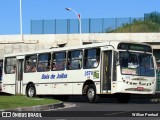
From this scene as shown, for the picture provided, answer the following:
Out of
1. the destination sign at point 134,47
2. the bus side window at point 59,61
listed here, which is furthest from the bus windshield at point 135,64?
the bus side window at point 59,61

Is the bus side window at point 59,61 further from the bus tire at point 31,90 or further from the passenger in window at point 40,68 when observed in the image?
the bus tire at point 31,90

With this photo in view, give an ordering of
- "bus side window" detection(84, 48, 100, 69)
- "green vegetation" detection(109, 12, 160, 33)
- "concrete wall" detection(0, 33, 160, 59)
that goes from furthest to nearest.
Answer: "green vegetation" detection(109, 12, 160, 33), "concrete wall" detection(0, 33, 160, 59), "bus side window" detection(84, 48, 100, 69)

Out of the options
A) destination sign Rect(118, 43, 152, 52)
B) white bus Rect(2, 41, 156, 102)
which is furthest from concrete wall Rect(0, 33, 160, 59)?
destination sign Rect(118, 43, 152, 52)

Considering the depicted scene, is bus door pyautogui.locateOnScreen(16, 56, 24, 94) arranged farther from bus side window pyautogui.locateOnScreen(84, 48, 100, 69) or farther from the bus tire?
bus side window pyautogui.locateOnScreen(84, 48, 100, 69)

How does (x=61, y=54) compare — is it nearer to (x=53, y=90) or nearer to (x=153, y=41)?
(x=53, y=90)

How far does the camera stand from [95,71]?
2794 centimetres

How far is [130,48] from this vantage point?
2773 cm

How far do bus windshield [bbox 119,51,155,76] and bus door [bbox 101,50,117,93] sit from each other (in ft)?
1.38

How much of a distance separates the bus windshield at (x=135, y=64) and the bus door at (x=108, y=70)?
422mm

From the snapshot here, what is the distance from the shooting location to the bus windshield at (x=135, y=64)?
27141mm

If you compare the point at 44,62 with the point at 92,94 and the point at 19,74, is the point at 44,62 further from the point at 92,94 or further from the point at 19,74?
the point at 92,94

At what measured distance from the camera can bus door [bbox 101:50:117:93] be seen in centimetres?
2719

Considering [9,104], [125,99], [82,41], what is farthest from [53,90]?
[82,41]

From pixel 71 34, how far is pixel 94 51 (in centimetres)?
2426
